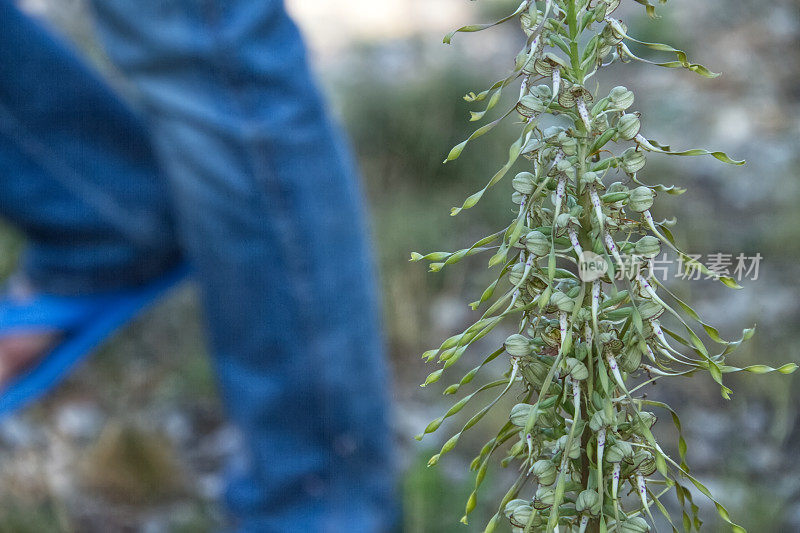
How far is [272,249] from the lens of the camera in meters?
1.49

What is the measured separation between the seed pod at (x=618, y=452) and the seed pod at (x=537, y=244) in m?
0.12

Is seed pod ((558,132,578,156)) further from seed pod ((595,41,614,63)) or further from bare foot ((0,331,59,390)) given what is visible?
bare foot ((0,331,59,390))

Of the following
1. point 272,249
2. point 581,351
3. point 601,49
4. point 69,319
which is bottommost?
point 581,351

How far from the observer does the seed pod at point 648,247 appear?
1.78 feet

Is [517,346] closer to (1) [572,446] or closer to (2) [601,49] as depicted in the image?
(1) [572,446]

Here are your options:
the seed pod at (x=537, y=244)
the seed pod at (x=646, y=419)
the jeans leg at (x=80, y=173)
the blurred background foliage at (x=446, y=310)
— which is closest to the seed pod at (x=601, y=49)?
the seed pod at (x=537, y=244)

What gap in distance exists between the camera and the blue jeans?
1391 mm

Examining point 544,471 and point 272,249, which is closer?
point 544,471

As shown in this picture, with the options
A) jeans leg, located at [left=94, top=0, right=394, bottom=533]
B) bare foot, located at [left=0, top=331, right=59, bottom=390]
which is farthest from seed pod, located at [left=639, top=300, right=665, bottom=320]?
bare foot, located at [left=0, top=331, right=59, bottom=390]

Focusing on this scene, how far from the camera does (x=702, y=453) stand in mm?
1764

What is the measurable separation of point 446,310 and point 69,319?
0.93 meters

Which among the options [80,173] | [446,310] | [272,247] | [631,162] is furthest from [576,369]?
[80,173]

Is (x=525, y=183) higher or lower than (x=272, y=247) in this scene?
lower

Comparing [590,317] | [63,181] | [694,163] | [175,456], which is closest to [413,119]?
[694,163]
